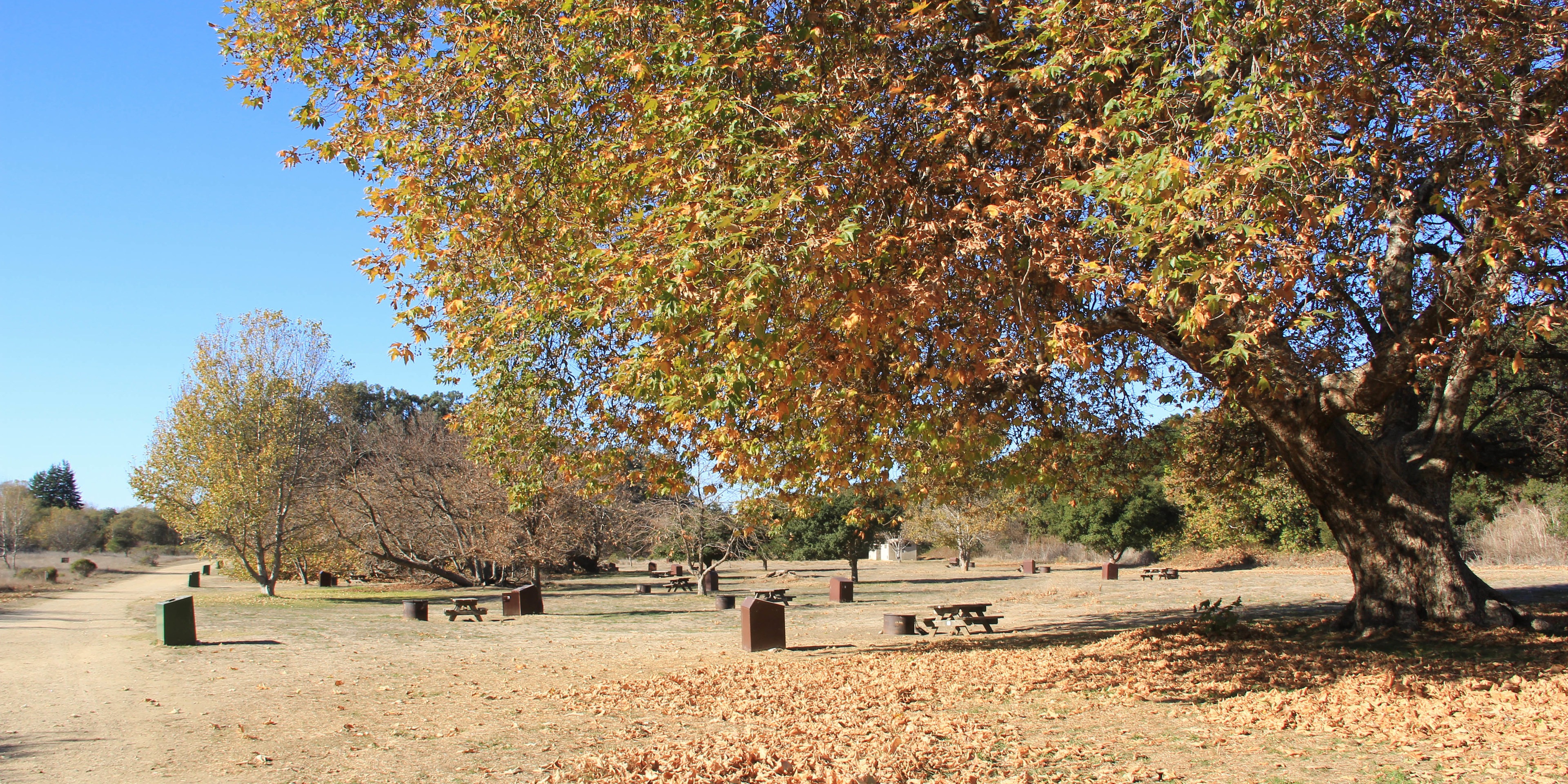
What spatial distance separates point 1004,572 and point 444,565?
2627cm

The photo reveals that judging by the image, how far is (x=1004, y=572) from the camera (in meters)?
43.4

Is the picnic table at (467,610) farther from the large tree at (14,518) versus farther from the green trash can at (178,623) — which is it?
the large tree at (14,518)

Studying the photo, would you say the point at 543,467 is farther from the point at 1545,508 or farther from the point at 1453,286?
the point at 1545,508

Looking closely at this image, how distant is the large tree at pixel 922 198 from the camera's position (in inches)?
265

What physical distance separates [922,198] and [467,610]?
18.5m

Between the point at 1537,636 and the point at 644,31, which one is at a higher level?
the point at 644,31

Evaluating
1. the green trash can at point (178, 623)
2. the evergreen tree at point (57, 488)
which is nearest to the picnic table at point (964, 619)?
the green trash can at point (178, 623)

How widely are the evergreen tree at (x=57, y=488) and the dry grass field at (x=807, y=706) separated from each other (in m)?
101

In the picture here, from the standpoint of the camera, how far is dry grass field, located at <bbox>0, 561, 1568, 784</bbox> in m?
6.52

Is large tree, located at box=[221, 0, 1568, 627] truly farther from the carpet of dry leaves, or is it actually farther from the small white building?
the small white building

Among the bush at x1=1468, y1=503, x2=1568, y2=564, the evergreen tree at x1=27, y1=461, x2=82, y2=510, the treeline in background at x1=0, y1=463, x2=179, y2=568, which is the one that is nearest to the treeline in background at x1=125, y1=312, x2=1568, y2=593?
the bush at x1=1468, y1=503, x2=1568, y2=564

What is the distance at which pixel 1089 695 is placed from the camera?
9070 millimetres

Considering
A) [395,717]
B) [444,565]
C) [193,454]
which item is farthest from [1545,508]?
[193,454]

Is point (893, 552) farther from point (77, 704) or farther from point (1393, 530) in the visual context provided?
point (77, 704)
